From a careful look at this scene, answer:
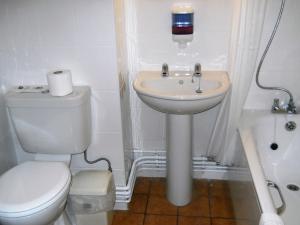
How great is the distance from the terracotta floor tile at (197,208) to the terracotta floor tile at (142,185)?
1.00 feet

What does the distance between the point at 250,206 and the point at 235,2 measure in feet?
3.62

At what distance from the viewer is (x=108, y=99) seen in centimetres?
179

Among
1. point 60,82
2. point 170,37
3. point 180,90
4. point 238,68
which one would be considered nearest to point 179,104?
point 180,90

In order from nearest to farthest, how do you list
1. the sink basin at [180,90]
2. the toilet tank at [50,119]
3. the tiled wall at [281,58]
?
the sink basin at [180,90] → the toilet tank at [50,119] → the tiled wall at [281,58]

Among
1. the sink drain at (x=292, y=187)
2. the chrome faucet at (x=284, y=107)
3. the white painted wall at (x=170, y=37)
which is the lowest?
the sink drain at (x=292, y=187)

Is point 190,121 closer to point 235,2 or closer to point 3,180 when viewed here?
point 235,2

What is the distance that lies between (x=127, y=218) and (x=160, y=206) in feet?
0.78

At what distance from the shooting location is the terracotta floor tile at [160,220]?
1.92 meters

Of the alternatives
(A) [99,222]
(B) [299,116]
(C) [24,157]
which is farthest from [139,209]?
(B) [299,116]

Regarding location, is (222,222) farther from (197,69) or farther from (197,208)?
(197,69)

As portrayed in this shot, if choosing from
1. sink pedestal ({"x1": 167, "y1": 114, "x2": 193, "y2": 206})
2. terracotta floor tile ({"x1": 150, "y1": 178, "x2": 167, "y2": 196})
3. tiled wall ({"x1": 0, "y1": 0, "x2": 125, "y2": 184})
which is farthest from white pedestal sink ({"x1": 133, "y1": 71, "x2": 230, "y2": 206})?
tiled wall ({"x1": 0, "y1": 0, "x2": 125, "y2": 184})

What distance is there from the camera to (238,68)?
172 cm

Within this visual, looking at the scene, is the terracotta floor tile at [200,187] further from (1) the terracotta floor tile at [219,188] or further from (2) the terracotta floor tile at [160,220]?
(2) the terracotta floor tile at [160,220]

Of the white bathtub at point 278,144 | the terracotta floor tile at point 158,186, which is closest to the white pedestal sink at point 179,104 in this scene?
the terracotta floor tile at point 158,186
